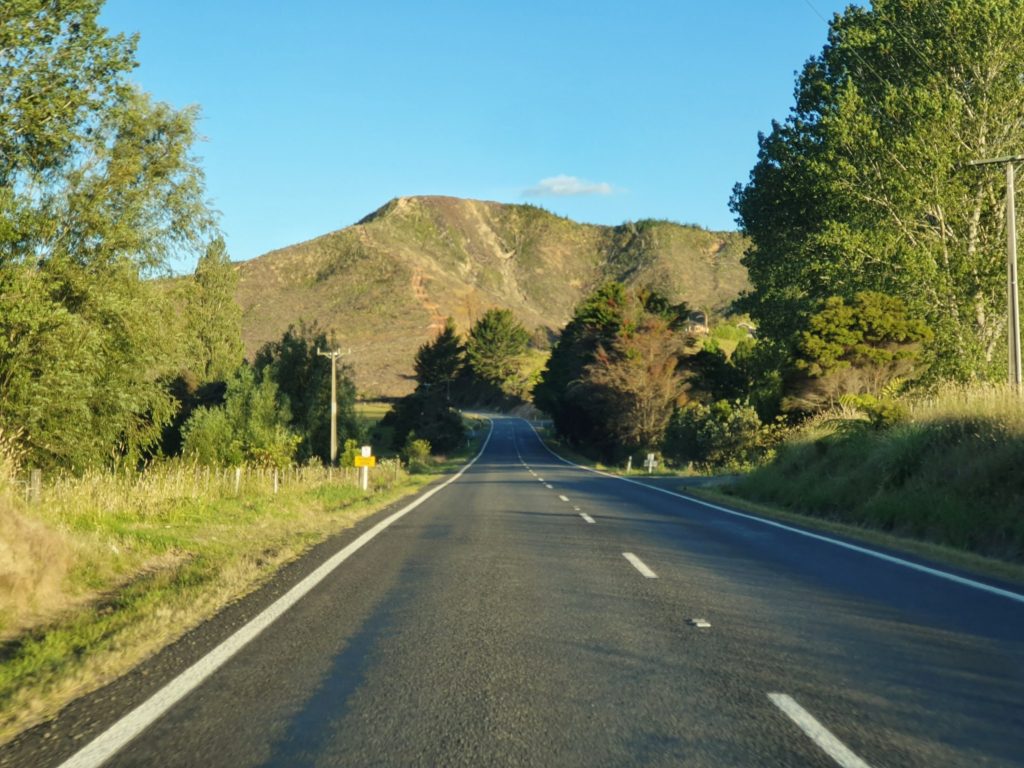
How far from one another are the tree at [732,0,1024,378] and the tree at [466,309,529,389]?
11345cm

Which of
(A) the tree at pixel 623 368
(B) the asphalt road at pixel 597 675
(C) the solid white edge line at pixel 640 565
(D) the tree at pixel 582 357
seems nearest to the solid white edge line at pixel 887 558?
(B) the asphalt road at pixel 597 675

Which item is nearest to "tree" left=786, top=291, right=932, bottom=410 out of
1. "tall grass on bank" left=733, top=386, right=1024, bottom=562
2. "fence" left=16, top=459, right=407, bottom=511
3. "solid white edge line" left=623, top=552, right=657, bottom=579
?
"tall grass on bank" left=733, top=386, right=1024, bottom=562

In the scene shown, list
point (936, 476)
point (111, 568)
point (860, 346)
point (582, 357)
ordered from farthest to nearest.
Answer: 1. point (582, 357)
2. point (860, 346)
3. point (936, 476)
4. point (111, 568)

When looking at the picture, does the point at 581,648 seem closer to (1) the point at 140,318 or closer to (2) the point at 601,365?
(1) the point at 140,318

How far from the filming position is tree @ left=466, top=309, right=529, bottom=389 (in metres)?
148

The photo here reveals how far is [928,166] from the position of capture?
31.2 m

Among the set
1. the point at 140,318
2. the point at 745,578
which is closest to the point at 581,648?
the point at 745,578

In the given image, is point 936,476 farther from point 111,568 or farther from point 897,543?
point 111,568

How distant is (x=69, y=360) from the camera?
20422 millimetres

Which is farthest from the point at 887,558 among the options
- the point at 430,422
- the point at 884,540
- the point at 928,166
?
the point at 430,422

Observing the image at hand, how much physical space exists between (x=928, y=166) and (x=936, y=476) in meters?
18.7

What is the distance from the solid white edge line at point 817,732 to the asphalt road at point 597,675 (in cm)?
2

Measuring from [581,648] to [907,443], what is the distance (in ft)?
41.0

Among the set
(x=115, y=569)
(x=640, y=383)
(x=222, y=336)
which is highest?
(x=222, y=336)
